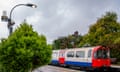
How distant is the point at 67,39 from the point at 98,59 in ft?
236

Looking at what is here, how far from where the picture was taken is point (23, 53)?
1753 centimetres

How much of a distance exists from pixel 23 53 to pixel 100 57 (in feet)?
85.7

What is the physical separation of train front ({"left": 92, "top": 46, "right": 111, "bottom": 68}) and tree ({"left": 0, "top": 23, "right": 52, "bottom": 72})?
24101mm

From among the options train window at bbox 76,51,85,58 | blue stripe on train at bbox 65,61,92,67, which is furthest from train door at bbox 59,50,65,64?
train window at bbox 76,51,85,58

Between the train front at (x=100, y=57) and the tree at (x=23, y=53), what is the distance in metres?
24.1

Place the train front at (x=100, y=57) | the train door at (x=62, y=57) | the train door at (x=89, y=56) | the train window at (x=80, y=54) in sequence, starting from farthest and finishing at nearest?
the train door at (x=62, y=57), the train window at (x=80, y=54), the train door at (x=89, y=56), the train front at (x=100, y=57)

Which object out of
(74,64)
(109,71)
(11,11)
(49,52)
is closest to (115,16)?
(74,64)

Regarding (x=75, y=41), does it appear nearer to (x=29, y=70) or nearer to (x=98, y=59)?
(x=98, y=59)

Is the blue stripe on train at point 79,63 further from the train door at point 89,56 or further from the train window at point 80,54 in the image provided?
the train window at point 80,54

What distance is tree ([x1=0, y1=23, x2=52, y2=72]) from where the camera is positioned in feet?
57.9

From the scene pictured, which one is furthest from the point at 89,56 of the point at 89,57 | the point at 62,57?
the point at 62,57

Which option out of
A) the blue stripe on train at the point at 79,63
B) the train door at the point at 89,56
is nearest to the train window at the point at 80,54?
the blue stripe on train at the point at 79,63

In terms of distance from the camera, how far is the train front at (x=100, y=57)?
42156 mm

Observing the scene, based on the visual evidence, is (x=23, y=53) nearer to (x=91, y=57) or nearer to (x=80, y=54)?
(x=91, y=57)
